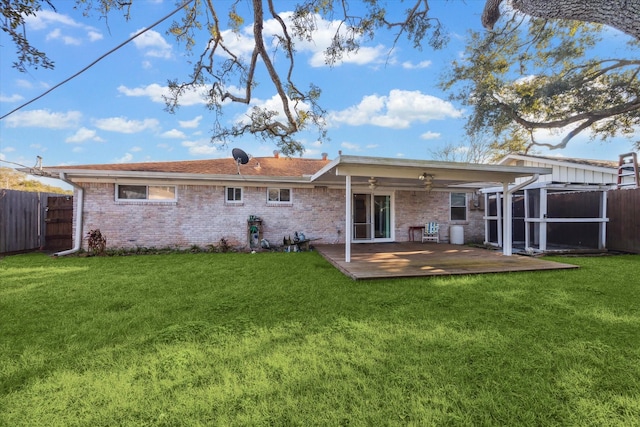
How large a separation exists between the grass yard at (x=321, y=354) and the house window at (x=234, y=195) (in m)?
5.35

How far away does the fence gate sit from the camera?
10.8 m

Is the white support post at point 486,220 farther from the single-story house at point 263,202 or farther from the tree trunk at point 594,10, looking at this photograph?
the tree trunk at point 594,10

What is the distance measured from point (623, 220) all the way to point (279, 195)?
1117cm

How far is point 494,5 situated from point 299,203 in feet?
25.9

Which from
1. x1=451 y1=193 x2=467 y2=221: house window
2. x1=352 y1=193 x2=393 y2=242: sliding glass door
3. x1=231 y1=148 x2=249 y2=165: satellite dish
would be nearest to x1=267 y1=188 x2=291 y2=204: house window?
x1=231 y1=148 x2=249 y2=165: satellite dish

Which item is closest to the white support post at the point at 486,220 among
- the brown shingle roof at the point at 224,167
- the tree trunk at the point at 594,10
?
the brown shingle roof at the point at 224,167

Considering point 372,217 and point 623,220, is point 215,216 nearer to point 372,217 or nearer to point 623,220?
point 372,217

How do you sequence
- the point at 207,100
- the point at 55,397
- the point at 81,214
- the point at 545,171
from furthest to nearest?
1. the point at 207,100
2. the point at 81,214
3. the point at 545,171
4. the point at 55,397

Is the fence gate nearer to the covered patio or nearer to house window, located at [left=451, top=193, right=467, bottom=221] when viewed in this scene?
the covered patio

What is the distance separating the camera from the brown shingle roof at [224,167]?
33.5ft

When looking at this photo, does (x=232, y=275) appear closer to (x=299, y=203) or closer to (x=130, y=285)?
(x=130, y=285)

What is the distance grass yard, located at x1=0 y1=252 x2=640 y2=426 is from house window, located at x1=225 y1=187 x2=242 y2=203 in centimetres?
535

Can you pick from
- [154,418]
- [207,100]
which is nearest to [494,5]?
[154,418]

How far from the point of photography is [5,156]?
8680mm
